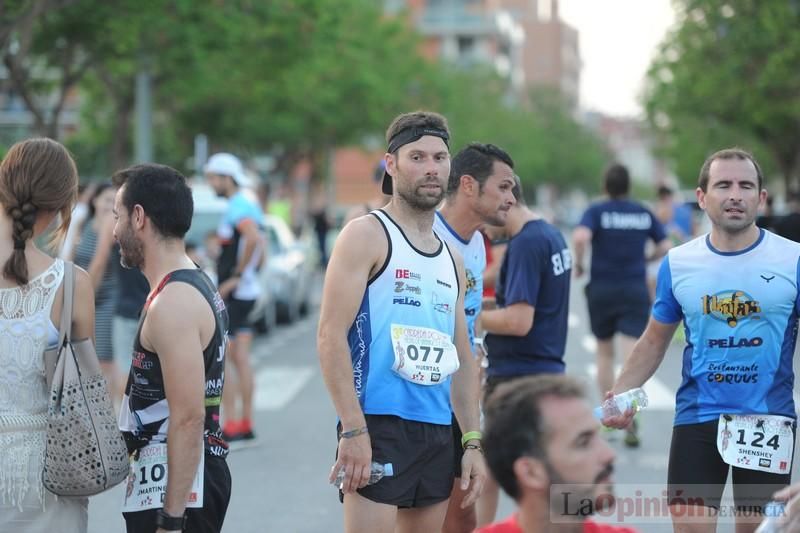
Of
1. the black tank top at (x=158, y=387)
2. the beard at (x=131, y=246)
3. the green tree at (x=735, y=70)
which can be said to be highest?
the green tree at (x=735, y=70)

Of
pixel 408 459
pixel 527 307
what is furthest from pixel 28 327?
pixel 527 307

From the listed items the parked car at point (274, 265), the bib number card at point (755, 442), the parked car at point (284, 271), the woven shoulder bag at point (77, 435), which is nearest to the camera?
the woven shoulder bag at point (77, 435)

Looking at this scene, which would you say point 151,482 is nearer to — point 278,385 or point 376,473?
point 376,473

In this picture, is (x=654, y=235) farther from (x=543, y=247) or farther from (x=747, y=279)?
(x=747, y=279)

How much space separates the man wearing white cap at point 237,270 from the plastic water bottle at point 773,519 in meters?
6.62

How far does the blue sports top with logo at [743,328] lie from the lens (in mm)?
5008

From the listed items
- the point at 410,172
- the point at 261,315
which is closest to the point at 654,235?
the point at 410,172

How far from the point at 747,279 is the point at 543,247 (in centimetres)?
148

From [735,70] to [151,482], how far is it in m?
33.0

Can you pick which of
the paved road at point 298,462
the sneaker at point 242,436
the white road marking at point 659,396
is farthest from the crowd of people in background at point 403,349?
the white road marking at point 659,396

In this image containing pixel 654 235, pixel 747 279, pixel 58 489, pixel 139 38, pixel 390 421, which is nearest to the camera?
pixel 58 489

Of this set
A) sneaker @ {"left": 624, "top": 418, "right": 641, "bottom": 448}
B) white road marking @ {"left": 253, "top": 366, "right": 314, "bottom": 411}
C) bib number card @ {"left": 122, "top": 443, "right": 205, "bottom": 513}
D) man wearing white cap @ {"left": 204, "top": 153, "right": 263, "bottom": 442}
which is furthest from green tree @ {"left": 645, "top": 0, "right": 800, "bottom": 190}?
bib number card @ {"left": 122, "top": 443, "right": 205, "bottom": 513}

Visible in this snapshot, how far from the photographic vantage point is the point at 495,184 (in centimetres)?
568

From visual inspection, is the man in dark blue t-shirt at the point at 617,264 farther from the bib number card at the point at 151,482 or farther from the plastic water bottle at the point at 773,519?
the bib number card at the point at 151,482
